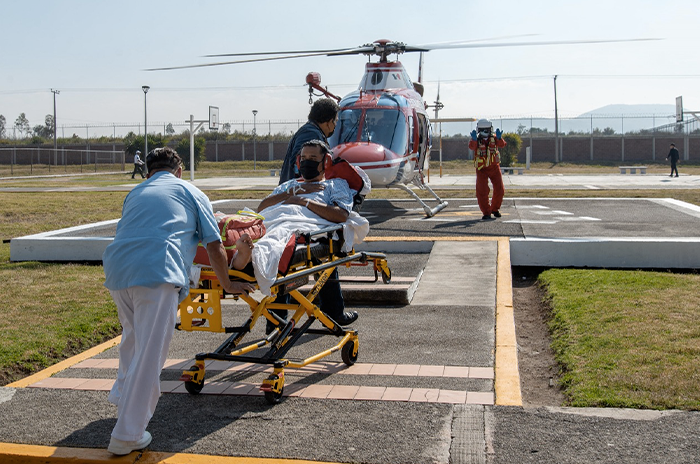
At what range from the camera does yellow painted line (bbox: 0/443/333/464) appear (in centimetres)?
416

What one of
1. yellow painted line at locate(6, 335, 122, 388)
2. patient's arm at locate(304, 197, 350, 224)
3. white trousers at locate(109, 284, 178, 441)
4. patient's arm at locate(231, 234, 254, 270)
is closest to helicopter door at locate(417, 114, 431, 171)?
yellow painted line at locate(6, 335, 122, 388)

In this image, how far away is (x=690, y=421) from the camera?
446 cm

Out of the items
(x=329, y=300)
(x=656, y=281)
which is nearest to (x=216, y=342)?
(x=329, y=300)

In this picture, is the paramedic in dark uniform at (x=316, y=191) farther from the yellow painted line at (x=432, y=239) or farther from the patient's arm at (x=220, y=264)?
the yellow painted line at (x=432, y=239)

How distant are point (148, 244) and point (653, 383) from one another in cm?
339

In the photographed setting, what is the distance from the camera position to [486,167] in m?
14.7

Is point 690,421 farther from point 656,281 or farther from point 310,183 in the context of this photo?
point 656,281

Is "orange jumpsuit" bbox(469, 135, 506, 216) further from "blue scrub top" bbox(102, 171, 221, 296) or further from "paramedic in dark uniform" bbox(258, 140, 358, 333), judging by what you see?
"blue scrub top" bbox(102, 171, 221, 296)

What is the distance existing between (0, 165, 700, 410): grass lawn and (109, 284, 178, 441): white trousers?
89.8 inches

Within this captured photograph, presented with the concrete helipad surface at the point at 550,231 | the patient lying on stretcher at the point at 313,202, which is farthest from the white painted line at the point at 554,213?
the patient lying on stretcher at the point at 313,202

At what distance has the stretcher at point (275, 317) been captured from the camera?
16.3 feet

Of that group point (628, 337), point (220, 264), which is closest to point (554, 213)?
point (628, 337)

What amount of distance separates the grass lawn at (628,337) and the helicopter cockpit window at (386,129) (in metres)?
7.22

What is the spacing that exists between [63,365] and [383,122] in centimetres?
1090
